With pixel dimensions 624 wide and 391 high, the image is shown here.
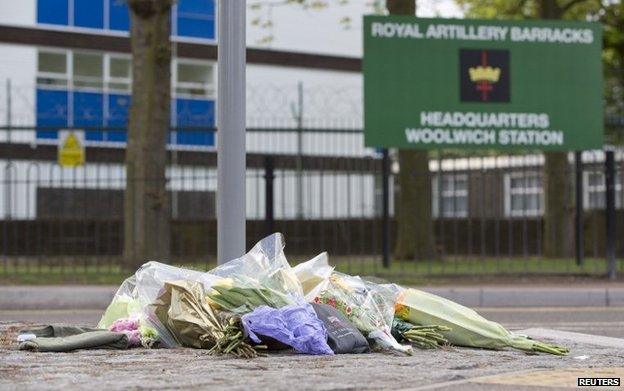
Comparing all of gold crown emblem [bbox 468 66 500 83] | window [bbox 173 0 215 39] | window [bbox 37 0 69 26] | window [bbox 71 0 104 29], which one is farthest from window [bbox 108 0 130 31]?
gold crown emblem [bbox 468 66 500 83]

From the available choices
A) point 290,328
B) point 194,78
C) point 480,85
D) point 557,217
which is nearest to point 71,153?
point 480,85

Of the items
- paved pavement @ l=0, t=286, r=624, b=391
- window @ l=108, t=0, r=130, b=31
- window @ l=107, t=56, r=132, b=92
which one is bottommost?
paved pavement @ l=0, t=286, r=624, b=391

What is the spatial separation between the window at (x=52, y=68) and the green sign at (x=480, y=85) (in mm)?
15031

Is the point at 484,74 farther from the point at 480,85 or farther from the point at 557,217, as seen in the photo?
A: the point at 557,217

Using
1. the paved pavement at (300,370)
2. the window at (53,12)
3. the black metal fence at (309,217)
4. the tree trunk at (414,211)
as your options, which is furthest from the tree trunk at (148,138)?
the window at (53,12)

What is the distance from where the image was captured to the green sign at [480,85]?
18578 mm

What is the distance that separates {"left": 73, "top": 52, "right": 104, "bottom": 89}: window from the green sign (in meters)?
15.0

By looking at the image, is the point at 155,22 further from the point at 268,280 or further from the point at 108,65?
the point at 108,65

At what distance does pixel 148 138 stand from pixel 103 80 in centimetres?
1465

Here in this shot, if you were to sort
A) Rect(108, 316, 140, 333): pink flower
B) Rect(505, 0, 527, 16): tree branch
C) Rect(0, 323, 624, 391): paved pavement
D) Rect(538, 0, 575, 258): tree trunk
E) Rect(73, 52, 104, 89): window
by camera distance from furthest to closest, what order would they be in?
Rect(73, 52, 104, 89): window < Rect(505, 0, 527, 16): tree branch < Rect(538, 0, 575, 258): tree trunk < Rect(108, 316, 140, 333): pink flower < Rect(0, 323, 624, 391): paved pavement

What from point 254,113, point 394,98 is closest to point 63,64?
point 254,113

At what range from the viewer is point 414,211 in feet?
68.0

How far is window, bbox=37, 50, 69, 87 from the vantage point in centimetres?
3161
